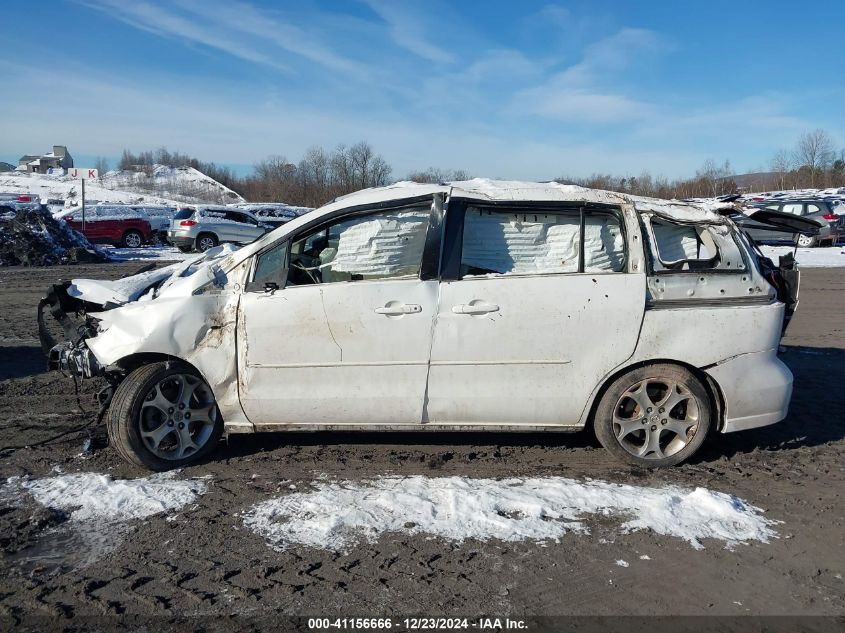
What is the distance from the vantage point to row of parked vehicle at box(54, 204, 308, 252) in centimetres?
2339

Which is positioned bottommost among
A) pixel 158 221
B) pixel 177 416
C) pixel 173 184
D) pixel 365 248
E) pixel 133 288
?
pixel 177 416

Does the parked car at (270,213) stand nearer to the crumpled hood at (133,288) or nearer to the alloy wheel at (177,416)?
the crumpled hood at (133,288)

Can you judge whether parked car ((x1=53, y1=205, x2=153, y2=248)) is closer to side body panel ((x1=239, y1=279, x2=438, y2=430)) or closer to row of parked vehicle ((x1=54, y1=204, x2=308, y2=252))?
row of parked vehicle ((x1=54, y1=204, x2=308, y2=252))

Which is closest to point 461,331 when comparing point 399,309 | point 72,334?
point 399,309

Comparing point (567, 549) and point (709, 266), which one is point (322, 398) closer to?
point (567, 549)

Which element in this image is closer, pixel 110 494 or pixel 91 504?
pixel 91 504

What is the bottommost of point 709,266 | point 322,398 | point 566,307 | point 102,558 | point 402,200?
point 102,558

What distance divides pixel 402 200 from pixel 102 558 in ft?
8.80

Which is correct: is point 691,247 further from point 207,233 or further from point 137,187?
point 137,187

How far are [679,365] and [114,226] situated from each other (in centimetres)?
2520

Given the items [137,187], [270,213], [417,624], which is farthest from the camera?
[137,187]

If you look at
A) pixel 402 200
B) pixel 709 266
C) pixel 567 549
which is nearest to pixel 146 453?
pixel 402 200

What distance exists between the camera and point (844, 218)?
26047 mm

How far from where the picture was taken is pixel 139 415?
170 inches
